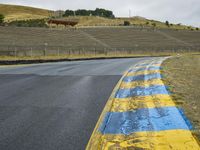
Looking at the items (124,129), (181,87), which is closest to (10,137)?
(124,129)

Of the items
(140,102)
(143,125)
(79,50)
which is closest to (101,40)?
(79,50)

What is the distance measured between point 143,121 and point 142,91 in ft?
8.28

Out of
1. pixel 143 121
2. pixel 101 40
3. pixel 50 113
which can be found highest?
pixel 101 40

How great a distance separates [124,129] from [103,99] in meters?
2.70

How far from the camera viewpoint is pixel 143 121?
539 centimetres

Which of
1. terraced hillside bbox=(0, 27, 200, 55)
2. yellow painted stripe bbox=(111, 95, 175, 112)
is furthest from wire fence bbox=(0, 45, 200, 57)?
yellow painted stripe bbox=(111, 95, 175, 112)

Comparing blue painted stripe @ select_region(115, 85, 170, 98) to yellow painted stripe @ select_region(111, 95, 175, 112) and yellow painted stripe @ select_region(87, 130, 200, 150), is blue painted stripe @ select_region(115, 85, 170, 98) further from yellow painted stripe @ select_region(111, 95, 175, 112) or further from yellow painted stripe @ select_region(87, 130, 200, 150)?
yellow painted stripe @ select_region(87, 130, 200, 150)

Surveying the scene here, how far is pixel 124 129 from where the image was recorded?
507 centimetres

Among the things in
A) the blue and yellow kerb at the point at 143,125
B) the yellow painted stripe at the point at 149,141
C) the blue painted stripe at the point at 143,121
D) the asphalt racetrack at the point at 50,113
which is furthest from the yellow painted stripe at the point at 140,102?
the yellow painted stripe at the point at 149,141

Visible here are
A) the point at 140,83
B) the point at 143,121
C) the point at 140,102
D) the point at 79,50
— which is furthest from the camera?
the point at 79,50

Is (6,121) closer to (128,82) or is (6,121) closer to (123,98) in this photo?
(123,98)

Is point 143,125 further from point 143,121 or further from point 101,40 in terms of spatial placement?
point 101,40

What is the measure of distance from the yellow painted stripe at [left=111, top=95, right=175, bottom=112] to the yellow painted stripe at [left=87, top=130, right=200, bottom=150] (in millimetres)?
1467

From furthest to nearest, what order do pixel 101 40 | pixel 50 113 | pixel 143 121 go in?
1. pixel 101 40
2. pixel 50 113
3. pixel 143 121
